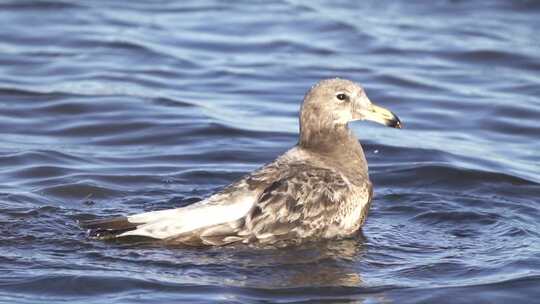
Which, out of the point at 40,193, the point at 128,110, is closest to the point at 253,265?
the point at 40,193

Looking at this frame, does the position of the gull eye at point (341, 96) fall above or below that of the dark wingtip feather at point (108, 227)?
above

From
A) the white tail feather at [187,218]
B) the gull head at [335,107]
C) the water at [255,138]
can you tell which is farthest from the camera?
the gull head at [335,107]

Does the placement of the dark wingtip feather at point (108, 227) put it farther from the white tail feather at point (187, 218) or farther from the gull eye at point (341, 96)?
the gull eye at point (341, 96)

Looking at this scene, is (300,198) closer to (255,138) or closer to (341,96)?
(341,96)

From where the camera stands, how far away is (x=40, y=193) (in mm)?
9859

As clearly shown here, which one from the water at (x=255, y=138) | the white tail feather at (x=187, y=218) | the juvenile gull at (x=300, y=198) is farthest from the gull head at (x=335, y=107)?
the white tail feather at (x=187, y=218)

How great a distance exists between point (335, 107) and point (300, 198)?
1.02m

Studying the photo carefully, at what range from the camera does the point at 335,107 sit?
9.27 m

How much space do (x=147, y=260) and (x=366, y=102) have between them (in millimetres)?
2263

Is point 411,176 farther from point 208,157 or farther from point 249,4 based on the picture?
point 249,4

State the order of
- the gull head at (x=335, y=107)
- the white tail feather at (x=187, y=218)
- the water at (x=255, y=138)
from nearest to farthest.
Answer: the water at (x=255, y=138)
the white tail feather at (x=187, y=218)
the gull head at (x=335, y=107)

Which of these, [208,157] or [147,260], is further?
[208,157]

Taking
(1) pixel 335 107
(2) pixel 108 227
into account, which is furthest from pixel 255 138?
(2) pixel 108 227

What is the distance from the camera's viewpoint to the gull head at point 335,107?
30.4 ft
